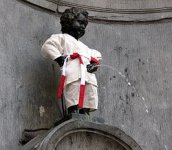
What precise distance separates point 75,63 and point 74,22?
1.19 feet

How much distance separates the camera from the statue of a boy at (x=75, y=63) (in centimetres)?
427

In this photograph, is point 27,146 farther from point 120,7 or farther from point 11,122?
point 120,7

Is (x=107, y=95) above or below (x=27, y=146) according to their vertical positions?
above

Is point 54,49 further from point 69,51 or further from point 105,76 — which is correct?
point 105,76

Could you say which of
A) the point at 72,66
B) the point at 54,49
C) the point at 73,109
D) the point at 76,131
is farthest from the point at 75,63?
the point at 76,131

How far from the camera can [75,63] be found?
14.3 ft

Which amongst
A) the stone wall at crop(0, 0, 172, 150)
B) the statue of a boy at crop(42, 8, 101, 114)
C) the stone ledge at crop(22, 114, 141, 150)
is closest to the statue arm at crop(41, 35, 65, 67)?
the statue of a boy at crop(42, 8, 101, 114)

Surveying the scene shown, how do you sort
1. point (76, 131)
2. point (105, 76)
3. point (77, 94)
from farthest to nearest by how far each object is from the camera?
point (105, 76)
point (77, 94)
point (76, 131)

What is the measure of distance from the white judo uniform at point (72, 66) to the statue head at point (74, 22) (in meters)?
0.07

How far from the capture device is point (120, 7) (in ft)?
17.4

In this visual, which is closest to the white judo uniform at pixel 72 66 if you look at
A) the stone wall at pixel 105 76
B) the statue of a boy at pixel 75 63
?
the statue of a boy at pixel 75 63

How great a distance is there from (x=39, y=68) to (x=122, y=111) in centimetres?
68

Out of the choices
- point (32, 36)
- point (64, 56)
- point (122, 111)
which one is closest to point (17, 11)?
point (32, 36)

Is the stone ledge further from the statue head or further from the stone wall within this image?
the statue head
